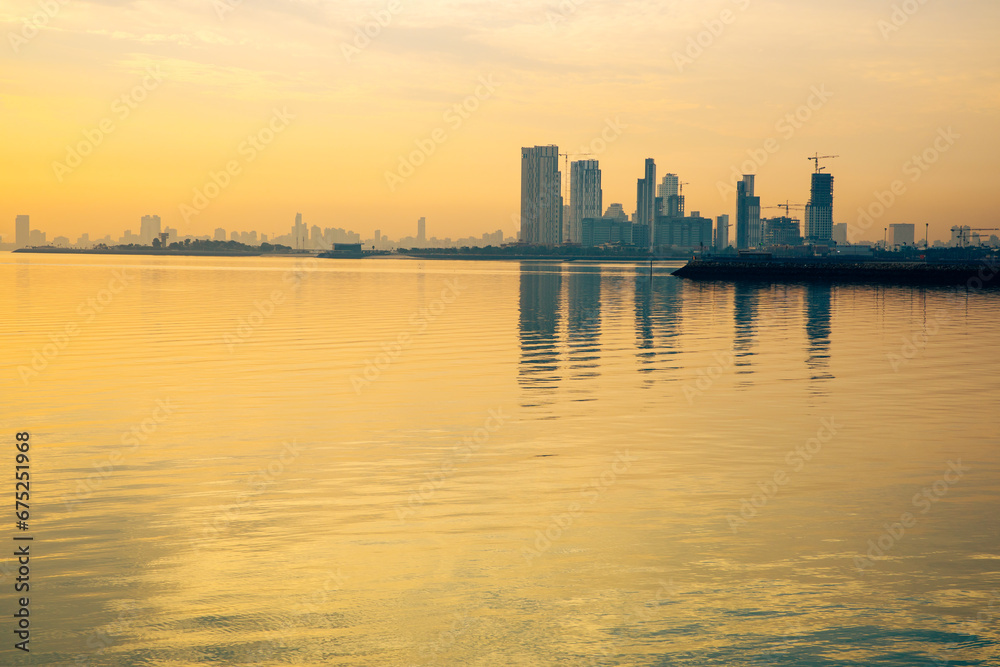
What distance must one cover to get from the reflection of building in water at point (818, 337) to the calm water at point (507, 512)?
1.42 feet

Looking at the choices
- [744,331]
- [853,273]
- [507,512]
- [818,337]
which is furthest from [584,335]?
[853,273]

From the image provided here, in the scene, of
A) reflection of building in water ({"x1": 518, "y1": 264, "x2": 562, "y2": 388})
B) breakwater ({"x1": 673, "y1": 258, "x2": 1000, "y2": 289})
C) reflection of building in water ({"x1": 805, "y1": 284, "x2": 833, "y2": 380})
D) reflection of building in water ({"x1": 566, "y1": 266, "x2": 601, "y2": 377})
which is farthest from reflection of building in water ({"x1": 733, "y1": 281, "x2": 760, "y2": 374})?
breakwater ({"x1": 673, "y1": 258, "x2": 1000, "y2": 289})

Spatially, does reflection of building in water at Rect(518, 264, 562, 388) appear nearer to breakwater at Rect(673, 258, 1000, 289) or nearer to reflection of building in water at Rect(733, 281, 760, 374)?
reflection of building in water at Rect(733, 281, 760, 374)

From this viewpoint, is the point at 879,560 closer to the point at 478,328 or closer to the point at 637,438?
the point at 637,438

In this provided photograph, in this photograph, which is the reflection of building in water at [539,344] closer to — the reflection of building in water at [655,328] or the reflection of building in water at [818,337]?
the reflection of building in water at [655,328]

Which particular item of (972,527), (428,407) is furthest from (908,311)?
(972,527)

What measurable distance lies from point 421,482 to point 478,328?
31.9m

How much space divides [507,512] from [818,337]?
3383 centimetres

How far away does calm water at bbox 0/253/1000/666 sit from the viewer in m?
8.72

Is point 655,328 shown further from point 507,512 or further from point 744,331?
point 507,512

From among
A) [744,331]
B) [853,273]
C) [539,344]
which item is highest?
[853,273]

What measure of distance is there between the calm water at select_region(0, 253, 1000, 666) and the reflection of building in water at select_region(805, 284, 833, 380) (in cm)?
43

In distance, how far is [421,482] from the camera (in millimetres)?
14875

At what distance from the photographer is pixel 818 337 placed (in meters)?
42.7
